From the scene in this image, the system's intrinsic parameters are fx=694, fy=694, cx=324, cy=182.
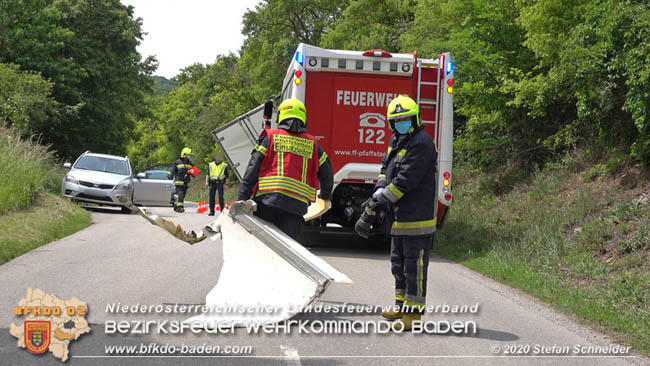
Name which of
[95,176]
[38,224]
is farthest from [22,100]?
[38,224]

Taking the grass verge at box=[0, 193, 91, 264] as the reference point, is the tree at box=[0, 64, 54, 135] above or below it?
above

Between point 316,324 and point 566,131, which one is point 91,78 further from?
point 316,324

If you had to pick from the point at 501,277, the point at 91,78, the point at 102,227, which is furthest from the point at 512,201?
the point at 91,78

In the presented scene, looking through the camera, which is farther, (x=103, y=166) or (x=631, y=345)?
(x=103, y=166)

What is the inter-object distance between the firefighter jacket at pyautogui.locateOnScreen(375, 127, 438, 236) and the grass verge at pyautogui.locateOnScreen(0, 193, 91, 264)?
18.0 ft

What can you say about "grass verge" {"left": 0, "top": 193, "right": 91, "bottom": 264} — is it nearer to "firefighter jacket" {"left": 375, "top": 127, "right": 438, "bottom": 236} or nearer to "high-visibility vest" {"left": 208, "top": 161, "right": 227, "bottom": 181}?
"high-visibility vest" {"left": 208, "top": 161, "right": 227, "bottom": 181}

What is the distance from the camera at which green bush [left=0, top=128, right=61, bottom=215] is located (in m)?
14.3

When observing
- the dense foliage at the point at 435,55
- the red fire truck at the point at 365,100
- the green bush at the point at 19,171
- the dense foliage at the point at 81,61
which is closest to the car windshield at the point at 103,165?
the green bush at the point at 19,171

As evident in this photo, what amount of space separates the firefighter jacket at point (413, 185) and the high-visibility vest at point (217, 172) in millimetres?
12972

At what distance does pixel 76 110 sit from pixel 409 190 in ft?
93.1

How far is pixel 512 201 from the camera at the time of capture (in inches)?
621

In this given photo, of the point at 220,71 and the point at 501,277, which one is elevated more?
the point at 220,71

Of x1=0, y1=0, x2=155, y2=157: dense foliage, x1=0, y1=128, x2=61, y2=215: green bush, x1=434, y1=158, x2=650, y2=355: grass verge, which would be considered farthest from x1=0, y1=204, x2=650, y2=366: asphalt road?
x1=0, y1=0, x2=155, y2=157: dense foliage

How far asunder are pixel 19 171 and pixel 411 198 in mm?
12029
